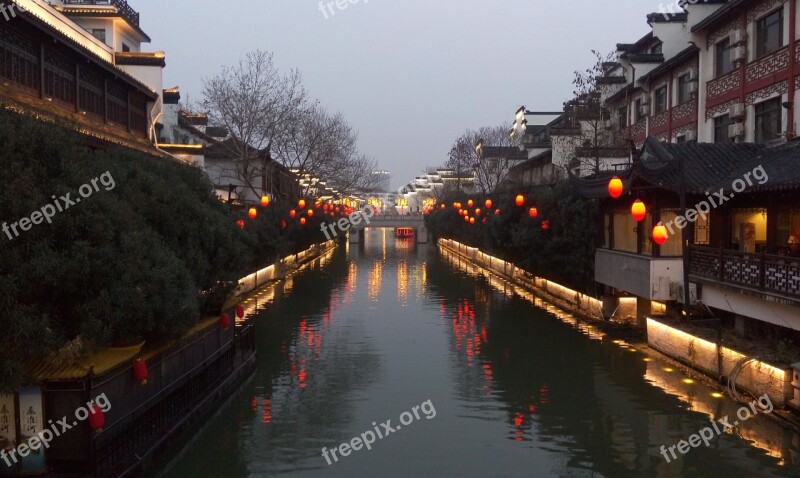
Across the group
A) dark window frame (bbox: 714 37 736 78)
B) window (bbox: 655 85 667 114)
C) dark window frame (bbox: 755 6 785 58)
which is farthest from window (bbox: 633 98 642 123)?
dark window frame (bbox: 755 6 785 58)

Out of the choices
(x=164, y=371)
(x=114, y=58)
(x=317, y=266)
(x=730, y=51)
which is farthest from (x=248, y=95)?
(x=164, y=371)

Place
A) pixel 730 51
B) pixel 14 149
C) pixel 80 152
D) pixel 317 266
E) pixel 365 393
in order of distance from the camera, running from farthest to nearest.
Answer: pixel 317 266, pixel 730 51, pixel 365 393, pixel 80 152, pixel 14 149

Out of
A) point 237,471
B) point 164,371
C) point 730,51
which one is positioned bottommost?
point 237,471

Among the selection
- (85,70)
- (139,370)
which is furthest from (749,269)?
(85,70)

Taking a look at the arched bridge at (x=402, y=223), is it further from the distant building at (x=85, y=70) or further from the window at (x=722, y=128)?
the window at (x=722, y=128)

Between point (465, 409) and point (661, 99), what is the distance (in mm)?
19973

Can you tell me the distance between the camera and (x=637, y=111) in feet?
107

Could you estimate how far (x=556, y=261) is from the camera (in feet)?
95.2

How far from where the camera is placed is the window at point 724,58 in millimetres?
23172

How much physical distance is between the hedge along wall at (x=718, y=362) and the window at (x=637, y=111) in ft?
47.0

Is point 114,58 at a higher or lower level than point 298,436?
higher

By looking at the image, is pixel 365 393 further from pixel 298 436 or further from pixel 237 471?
pixel 237 471

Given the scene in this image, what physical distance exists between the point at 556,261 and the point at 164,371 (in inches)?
746

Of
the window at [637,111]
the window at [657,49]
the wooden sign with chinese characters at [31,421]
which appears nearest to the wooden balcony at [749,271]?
the wooden sign with chinese characters at [31,421]
